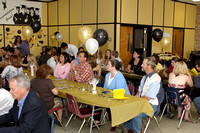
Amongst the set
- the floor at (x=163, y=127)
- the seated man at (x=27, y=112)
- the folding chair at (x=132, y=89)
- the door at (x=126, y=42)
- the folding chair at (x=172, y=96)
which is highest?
the door at (x=126, y=42)

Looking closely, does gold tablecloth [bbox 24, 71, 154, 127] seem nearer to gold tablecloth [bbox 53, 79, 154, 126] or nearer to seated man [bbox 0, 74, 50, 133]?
gold tablecloth [bbox 53, 79, 154, 126]

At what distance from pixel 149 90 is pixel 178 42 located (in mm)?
9217

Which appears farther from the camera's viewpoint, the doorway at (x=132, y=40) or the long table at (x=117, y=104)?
the doorway at (x=132, y=40)

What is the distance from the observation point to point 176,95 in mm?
4316

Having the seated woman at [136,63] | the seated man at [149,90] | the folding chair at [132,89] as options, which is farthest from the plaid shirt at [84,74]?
the seated woman at [136,63]

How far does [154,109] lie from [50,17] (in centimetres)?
995

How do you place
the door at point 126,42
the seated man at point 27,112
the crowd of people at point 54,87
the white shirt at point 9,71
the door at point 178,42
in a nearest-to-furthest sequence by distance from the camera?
the seated man at point 27,112
the crowd of people at point 54,87
the white shirt at point 9,71
the door at point 126,42
the door at point 178,42

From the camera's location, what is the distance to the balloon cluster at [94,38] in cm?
633

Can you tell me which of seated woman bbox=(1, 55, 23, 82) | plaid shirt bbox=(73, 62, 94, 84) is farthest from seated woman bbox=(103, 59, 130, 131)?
seated woman bbox=(1, 55, 23, 82)

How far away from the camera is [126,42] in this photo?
9461mm

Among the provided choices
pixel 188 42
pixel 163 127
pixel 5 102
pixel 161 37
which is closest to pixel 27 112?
pixel 5 102

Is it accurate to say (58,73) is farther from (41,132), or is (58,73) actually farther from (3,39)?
(3,39)

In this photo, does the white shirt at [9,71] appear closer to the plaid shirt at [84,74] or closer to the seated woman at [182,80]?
the plaid shirt at [84,74]

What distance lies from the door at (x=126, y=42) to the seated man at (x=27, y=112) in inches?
285
